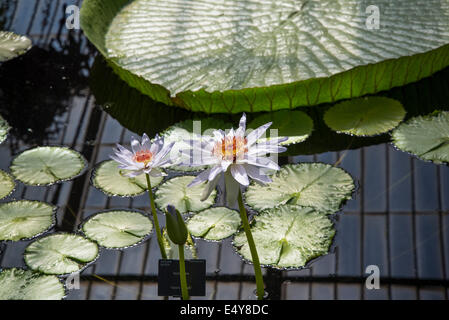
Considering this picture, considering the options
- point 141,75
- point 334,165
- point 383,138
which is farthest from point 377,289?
point 141,75

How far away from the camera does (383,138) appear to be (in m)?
2.61

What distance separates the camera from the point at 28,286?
6.77 ft

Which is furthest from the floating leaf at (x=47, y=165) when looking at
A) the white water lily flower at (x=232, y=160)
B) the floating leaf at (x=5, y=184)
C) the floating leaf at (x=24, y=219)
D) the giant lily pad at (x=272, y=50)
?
the white water lily flower at (x=232, y=160)

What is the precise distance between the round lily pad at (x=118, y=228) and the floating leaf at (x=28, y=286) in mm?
227

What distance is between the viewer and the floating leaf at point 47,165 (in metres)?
2.55

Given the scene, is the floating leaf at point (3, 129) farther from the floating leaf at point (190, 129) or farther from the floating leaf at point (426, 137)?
the floating leaf at point (426, 137)

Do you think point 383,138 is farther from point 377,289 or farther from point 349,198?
point 377,289

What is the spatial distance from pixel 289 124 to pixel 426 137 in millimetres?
544

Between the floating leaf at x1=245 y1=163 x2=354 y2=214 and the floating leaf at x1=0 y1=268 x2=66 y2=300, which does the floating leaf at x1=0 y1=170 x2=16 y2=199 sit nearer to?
the floating leaf at x1=0 y1=268 x2=66 y2=300

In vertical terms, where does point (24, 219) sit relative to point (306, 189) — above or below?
below

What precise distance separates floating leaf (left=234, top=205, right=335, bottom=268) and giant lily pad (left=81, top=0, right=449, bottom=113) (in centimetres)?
60

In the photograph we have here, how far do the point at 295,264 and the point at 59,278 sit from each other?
774mm

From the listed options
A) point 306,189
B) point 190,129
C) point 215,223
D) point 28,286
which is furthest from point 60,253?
point 306,189

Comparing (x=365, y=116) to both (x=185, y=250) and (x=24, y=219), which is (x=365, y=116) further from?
(x=24, y=219)
